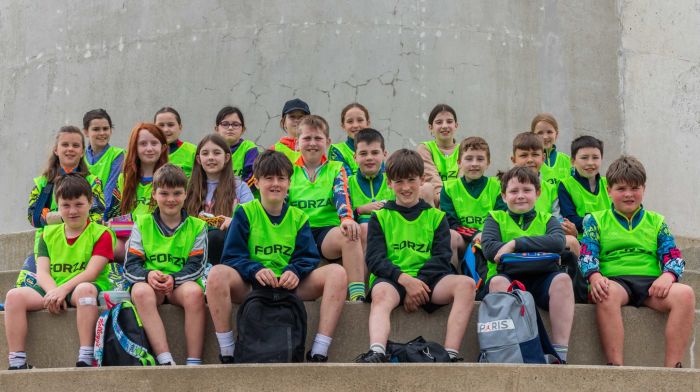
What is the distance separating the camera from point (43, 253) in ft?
19.1

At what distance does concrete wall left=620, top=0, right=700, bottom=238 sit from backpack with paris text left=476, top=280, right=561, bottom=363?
15.1 feet

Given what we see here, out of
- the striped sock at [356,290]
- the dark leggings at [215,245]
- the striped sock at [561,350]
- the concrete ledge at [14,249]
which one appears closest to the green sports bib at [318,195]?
the dark leggings at [215,245]

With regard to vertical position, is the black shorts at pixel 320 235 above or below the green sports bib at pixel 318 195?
below

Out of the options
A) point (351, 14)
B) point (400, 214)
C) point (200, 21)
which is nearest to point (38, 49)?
point (200, 21)

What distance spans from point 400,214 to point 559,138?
3.77 m

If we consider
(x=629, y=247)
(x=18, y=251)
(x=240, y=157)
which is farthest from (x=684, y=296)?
(x=18, y=251)

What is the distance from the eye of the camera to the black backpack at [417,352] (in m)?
5.06

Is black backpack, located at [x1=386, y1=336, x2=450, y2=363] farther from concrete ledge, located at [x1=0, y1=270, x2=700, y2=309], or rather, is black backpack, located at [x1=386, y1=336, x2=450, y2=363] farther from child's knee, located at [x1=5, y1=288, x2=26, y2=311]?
concrete ledge, located at [x1=0, y1=270, x2=700, y2=309]

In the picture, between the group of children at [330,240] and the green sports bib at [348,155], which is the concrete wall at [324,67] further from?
the group of children at [330,240]

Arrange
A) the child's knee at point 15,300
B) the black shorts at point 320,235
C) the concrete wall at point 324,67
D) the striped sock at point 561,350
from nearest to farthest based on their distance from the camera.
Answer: the striped sock at point 561,350 → the child's knee at point 15,300 → the black shorts at point 320,235 → the concrete wall at point 324,67

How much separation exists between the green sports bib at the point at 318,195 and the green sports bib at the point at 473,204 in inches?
29.7

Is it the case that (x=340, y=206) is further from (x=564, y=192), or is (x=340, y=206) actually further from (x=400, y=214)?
(x=564, y=192)

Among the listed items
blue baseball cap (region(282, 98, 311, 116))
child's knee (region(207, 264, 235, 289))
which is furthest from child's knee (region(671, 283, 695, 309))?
blue baseball cap (region(282, 98, 311, 116))

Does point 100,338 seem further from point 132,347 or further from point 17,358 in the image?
point 17,358
